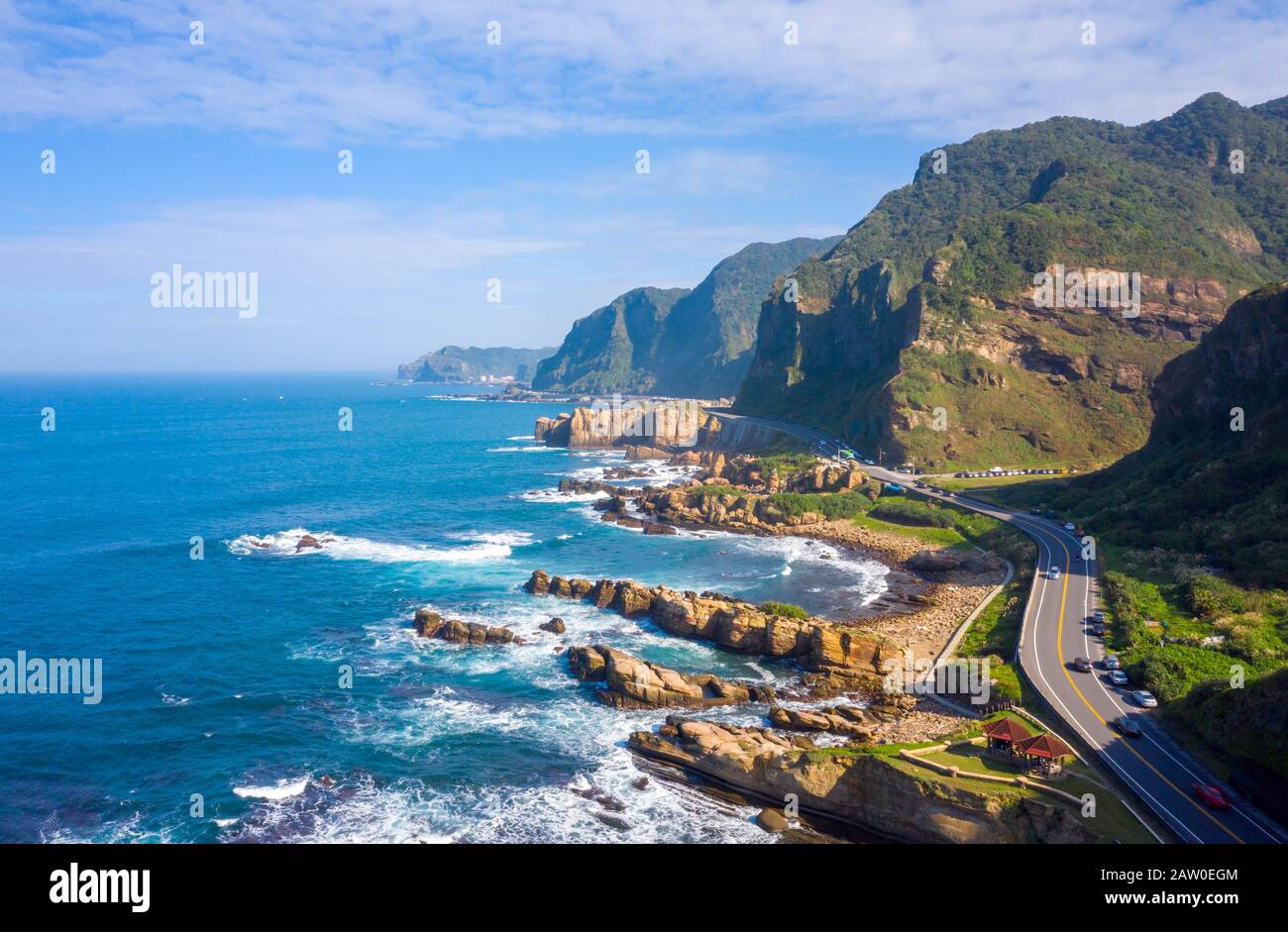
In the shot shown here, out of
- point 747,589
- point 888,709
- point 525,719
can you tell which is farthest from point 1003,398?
point 525,719

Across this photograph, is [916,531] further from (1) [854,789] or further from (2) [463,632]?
(1) [854,789]

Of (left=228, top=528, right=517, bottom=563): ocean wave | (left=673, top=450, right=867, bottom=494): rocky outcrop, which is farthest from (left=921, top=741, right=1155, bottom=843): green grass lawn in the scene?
(left=673, top=450, right=867, bottom=494): rocky outcrop

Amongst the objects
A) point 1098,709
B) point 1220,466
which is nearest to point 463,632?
point 1098,709

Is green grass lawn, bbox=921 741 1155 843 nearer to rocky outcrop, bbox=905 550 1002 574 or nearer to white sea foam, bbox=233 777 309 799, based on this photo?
white sea foam, bbox=233 777 309 799

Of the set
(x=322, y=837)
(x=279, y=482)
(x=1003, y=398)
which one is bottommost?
(x=322, y=837)
